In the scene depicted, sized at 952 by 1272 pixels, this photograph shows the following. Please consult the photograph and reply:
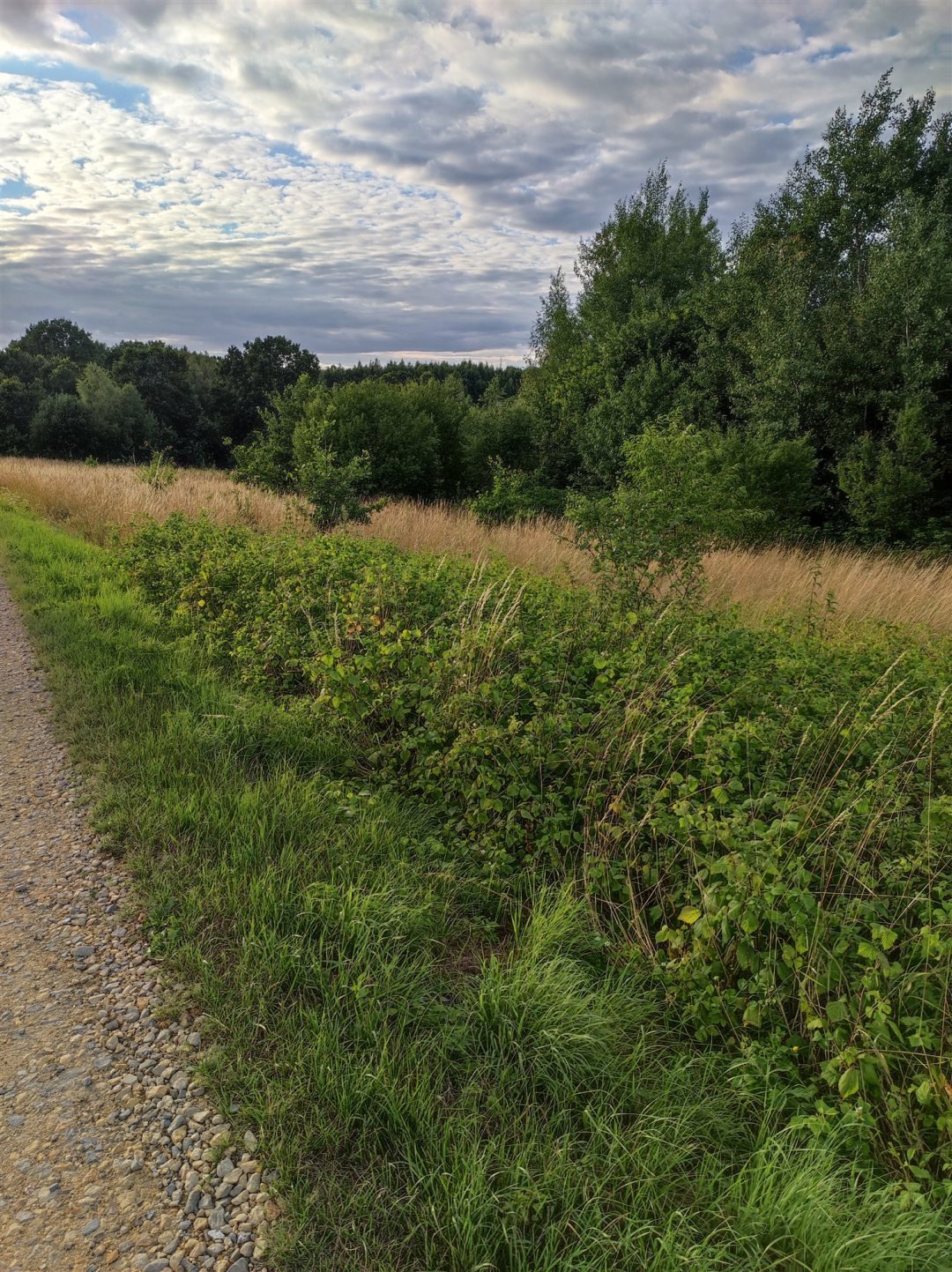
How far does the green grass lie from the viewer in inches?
73.4

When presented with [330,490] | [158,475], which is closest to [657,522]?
[330,490]

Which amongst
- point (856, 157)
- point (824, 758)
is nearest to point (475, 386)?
point (856, 157)

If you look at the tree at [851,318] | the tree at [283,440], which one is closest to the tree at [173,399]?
the tree at [283,440]

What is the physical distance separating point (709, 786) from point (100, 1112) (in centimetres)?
285

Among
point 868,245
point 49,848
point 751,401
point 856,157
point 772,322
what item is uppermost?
point 856,157

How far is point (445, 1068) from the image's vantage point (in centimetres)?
241

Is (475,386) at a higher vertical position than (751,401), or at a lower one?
higher

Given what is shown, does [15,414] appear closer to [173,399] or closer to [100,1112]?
[173,399]

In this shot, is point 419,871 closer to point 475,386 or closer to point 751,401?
point 751,401

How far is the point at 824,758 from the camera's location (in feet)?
11.9

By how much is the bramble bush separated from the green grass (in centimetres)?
18

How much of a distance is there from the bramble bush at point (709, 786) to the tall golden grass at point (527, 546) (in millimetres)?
2090

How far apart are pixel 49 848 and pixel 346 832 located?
1.59 m

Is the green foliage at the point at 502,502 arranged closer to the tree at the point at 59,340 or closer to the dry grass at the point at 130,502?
the dry grass at the point at 130,502
